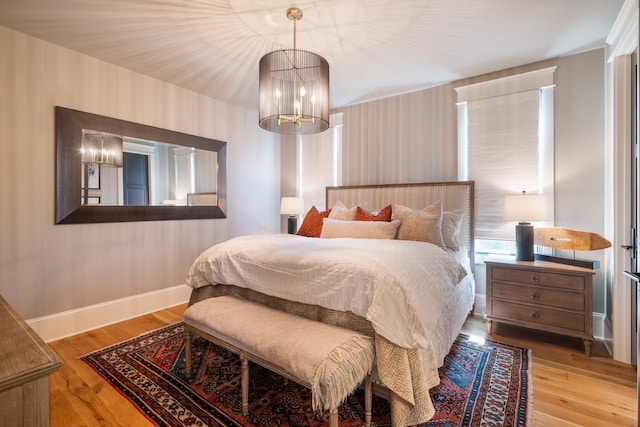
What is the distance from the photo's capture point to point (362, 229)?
2686 mm

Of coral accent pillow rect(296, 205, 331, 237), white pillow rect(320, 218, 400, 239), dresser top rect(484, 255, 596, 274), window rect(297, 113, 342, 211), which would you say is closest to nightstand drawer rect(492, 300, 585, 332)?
dresser top rect(484, 255, 596, 274)

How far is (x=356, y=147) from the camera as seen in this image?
398 cm

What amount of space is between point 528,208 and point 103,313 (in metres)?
4.10

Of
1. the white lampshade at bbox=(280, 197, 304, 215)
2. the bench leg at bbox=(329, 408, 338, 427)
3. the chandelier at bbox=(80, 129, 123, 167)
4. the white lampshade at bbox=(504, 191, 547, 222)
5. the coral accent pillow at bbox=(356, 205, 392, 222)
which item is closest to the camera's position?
the bench leg at bbox=(329, 408, 338, 427)

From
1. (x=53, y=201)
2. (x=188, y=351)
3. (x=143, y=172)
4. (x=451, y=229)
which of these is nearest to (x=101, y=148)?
(x=143, y=172)

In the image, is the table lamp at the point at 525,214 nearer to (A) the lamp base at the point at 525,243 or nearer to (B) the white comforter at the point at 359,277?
(A) the lamp base at the point at 525,243

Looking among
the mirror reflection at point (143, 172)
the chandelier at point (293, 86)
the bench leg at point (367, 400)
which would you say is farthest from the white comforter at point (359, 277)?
the mirror reflection at point (143, 172)

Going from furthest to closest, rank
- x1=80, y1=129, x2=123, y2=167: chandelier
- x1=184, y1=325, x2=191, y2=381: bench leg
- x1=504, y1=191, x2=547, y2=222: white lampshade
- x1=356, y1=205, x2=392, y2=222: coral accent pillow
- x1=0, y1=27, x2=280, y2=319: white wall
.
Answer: x1=356, y1=205, x2=392, y2=222: coral accent pillow → x1=80, y1=129, x2=123, y2=167: chandelier → x1=504, y1=191, x2=547, y2=222: white lampshade → x1=0, y1=27, x2=280, y2=319: white wall → x1=184, y1=325, x2=191, y2=381: bench leg

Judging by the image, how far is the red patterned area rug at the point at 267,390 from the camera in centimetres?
155

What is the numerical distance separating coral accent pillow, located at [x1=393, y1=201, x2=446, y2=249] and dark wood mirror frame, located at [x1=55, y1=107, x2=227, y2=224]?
2.60 m

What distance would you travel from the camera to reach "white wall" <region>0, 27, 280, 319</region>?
7.66 feet

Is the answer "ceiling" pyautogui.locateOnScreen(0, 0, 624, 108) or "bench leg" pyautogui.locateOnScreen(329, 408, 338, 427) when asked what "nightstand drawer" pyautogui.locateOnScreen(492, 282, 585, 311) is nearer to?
"bench leg" pyautogui.locateOnScreen(329, 408, 338, 427)

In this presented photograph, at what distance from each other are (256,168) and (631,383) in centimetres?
427

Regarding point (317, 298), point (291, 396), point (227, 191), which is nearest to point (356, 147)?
point (227, 191)
